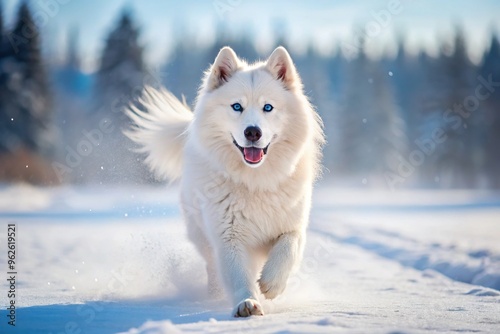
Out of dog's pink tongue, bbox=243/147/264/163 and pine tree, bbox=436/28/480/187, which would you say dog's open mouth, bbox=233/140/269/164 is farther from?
pine tree, bbox=436/28/480/187

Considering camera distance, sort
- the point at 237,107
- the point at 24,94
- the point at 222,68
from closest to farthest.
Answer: the point at 237,107
the point at 222,68
the point at 24,94

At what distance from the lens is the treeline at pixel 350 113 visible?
26.6 m

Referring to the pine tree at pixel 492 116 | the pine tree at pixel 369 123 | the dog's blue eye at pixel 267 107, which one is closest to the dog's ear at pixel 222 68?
the dog's blue eye at pixel 267 107

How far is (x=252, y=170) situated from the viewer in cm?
416

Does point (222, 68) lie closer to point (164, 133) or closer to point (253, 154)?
point (253, 154)

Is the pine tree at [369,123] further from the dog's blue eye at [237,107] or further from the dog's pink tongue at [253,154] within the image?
the dog's pink tongue at [253,154]

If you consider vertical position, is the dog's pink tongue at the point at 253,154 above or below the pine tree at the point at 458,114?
below

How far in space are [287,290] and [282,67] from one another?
2134 mm

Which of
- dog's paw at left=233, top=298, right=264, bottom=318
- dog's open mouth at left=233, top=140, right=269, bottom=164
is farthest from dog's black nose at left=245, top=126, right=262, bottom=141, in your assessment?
dog's paw at left=233, top=298, right=264, bottom=318

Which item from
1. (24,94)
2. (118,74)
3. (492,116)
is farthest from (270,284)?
(492,116)

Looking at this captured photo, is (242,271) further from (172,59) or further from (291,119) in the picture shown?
(172,59)

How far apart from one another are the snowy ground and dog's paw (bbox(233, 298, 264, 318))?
0.10 m

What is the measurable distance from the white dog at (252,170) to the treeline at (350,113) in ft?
52.1

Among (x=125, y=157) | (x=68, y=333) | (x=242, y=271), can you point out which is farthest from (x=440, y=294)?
(x=125, y=157)
